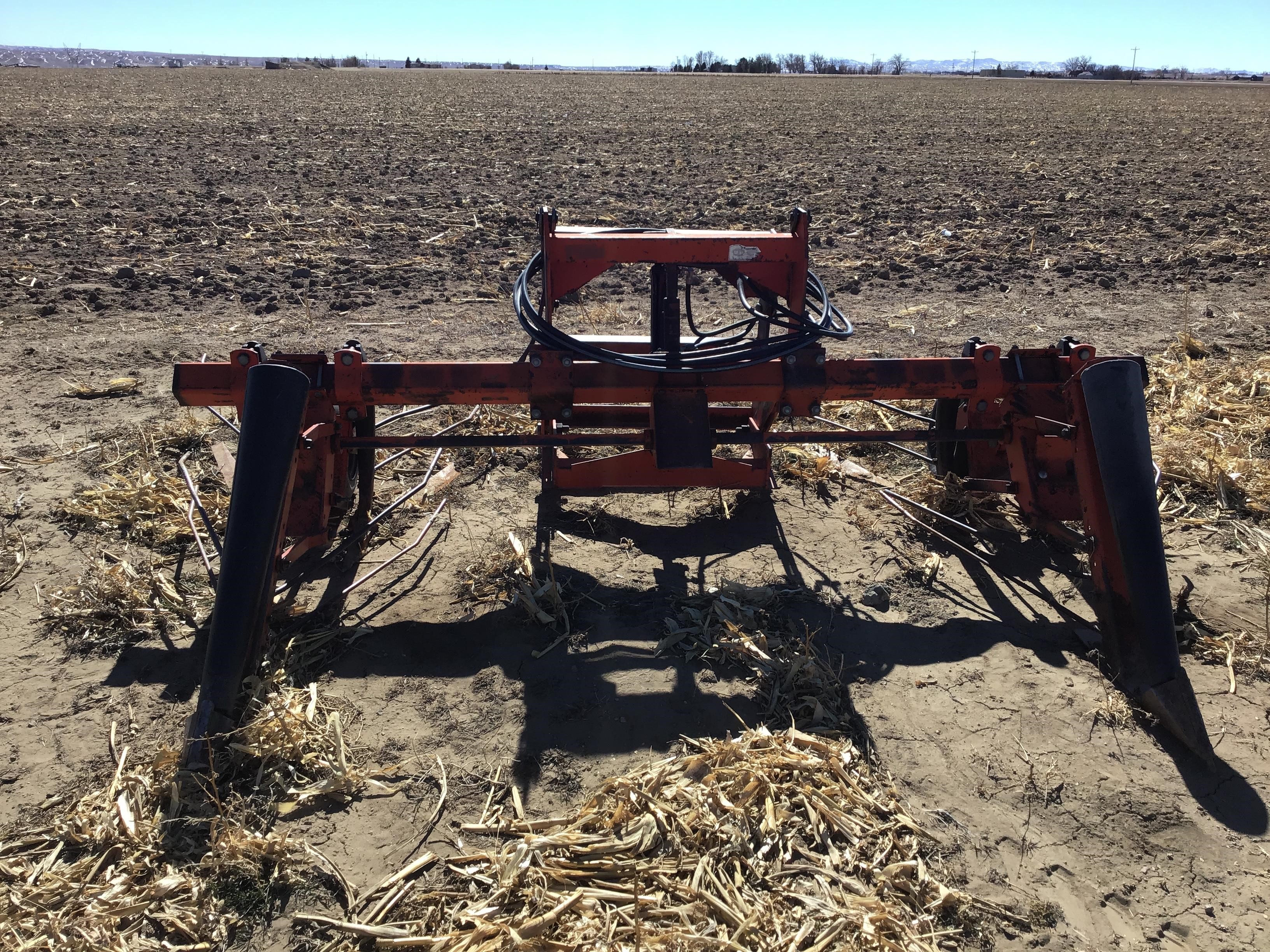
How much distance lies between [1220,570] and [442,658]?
159 inches

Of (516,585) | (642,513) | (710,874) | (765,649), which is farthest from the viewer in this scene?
(642,513)

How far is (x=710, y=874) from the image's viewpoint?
8.94 ft

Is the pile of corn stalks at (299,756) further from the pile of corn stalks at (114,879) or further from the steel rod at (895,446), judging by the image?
the steel rod at (895,446)

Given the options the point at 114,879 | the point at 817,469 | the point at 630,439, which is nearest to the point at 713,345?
the point at 630,439

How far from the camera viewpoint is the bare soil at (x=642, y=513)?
3102 millimetres

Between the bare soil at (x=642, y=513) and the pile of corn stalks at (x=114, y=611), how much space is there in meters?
0.10

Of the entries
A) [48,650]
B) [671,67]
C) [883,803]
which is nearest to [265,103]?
[48,650]

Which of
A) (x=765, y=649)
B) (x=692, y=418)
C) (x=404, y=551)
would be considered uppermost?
(x=692, y=418)

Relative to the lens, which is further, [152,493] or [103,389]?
[103,389]

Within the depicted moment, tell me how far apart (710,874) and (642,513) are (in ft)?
9.14

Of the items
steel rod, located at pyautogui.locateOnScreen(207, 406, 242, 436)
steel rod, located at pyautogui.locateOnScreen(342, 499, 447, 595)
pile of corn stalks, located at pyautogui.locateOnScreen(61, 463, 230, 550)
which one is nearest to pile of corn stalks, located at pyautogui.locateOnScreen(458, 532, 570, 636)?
steel rod, located at pyautogui.locateOnScreen(342, 499, 447, 595)

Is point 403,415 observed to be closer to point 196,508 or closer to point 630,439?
point 196,508

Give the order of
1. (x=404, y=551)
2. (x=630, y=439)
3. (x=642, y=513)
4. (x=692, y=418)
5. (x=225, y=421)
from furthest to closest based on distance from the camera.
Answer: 1. (x=225, y=421)
2. (x=642, y=513)
3. (x=630, y=439)
4. (x=404, y=551)
5. (x=692, y=418)

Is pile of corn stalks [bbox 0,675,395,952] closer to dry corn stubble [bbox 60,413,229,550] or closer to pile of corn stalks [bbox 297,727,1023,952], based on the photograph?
pile of corn stalks [bbox 297,727,1023,952]
